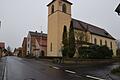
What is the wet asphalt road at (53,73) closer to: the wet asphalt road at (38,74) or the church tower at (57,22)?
the wet asphalt road at (38,74)

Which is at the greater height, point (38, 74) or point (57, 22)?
point (57, 22)

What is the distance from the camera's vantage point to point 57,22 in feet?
156

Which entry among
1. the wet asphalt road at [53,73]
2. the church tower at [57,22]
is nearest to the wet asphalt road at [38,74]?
the wet asphalt road at [53,73]


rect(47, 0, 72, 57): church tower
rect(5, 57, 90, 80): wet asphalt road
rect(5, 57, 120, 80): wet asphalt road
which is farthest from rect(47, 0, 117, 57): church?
rect(5, 57, 90, 80): wet asphalt road

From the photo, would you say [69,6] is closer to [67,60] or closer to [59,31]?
[59,31]

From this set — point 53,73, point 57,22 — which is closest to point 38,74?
point 53,73

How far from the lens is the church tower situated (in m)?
47.2

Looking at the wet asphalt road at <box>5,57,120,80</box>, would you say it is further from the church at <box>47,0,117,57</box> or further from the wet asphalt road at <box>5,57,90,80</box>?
the church at <box>47,0,117,57</box>

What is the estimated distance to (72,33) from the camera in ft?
128

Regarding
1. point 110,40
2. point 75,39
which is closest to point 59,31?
point 75,39

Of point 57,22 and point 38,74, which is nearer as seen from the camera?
point 38,74

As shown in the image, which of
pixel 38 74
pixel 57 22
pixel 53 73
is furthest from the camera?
pixel 57 22

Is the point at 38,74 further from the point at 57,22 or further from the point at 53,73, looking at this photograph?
the point at 57,22

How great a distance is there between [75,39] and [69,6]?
54.5ft
